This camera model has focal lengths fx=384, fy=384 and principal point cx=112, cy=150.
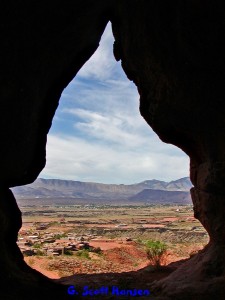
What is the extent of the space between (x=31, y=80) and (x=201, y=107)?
4.74 m

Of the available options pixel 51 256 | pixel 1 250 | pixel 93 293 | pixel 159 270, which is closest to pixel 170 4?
pixel 1 250

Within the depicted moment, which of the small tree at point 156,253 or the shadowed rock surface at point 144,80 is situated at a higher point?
the shadowed rock surface at point 144,80

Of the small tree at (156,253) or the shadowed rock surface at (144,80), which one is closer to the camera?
the shadowed rock surface at (144,80)

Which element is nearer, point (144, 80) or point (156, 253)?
point (144, 80)

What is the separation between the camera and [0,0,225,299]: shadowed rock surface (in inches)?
371

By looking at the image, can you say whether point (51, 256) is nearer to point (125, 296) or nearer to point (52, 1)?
point (125, 296)

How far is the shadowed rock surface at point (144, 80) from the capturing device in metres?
9.41

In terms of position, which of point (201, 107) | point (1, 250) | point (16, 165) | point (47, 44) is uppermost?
point (47, 44)

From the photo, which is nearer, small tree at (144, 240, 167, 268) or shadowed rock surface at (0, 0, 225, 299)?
shadowed rock surface at (0, 0, 225, 299)

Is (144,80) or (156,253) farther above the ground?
(144,80)

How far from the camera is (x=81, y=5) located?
1083 centimetres

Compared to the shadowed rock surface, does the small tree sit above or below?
below

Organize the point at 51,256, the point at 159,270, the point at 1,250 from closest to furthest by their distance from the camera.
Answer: the point at 1,250 < the point at 159,270 < the point at 51,256

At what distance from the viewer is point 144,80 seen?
12.6 metres
